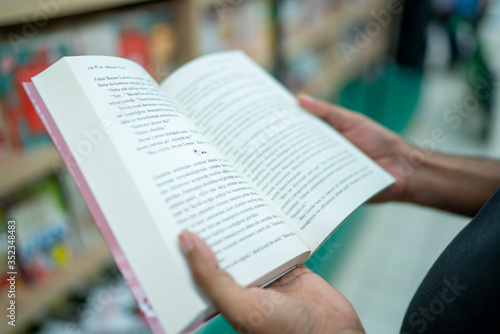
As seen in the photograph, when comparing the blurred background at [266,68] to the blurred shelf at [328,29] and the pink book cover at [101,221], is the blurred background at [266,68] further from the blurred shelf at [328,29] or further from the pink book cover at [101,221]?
the pink book cover at [101,221]

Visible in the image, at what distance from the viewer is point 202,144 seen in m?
0.66

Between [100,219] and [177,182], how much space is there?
0.13 metres

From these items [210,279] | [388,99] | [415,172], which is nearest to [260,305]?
[210,279]

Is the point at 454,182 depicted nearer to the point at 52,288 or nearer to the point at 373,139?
the point at 373,139

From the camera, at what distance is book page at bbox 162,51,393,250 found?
72cm

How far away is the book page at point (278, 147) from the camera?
718mm

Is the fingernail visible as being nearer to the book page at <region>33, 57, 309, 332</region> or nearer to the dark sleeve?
the book page at <region>33, 57, 309, 332</region>

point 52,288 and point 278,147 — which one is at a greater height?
point 278,147

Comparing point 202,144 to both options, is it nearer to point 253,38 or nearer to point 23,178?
point 23,178

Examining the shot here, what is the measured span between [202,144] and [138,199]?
164 mm

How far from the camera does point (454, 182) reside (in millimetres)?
954

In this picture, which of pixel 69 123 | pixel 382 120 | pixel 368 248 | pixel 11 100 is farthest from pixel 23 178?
pixel 382 120

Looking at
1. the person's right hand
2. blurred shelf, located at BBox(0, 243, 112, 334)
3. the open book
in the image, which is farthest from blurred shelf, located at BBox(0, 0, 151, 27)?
blurred shelf, located at BBox(0, 243, 112, 334)

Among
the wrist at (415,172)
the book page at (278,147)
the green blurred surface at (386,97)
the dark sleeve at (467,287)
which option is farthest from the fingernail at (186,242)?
the green blurred surface at (386,97)
